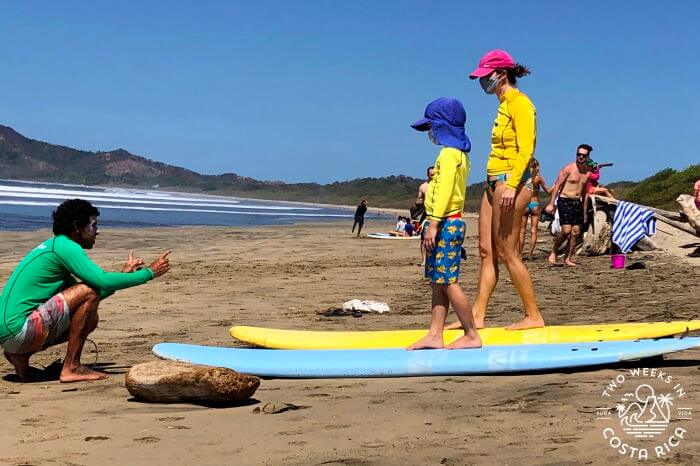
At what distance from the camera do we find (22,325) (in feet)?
19.0

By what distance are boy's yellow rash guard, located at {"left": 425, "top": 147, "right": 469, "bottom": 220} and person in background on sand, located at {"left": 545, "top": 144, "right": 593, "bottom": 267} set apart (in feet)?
24.2

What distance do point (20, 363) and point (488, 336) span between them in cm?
→ 319

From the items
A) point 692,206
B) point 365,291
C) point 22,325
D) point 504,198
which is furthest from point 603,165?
point 22,325

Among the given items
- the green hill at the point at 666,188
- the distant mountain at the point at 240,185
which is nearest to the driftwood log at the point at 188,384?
the green hill at the point at 666,188

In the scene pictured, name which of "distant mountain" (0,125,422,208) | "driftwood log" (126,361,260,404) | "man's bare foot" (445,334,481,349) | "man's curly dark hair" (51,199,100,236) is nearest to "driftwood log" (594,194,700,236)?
"man's bare foot" (445,334,481,349)

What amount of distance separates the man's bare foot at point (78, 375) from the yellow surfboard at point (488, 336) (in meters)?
1.31

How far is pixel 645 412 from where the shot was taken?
3.86 m

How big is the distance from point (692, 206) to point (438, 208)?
9.01 m

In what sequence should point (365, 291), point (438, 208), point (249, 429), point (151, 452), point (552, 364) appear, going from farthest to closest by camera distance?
1. point (365, 291)
2. point (438, 208)
3. point (552, 364)
4. point (249, 429)
5. point (151, 452)

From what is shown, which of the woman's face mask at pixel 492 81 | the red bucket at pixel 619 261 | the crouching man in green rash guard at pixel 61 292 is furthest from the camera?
the red bucket at pixel 619 261

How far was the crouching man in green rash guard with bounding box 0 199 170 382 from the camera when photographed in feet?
19.1

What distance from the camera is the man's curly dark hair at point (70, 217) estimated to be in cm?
589

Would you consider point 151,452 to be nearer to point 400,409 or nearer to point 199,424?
point 199,424

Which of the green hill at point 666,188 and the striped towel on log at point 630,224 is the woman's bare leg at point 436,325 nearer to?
the striped towel on log at point 630,224
